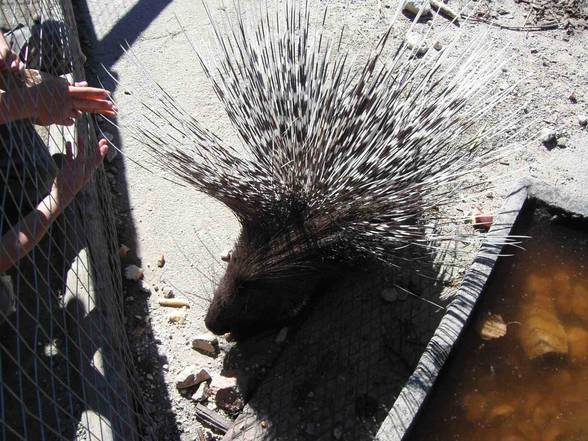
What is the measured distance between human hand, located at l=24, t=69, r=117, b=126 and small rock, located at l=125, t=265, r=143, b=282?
1.80 feet

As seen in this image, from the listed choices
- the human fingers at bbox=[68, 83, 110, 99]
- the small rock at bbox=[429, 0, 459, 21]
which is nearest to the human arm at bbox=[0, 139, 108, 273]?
the human fingers at bbox=[68, 83, 110, 99]

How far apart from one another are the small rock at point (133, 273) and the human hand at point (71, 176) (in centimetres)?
50

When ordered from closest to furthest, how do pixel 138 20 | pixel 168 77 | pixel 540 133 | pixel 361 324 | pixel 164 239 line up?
pixel 361 324
pixel 164 239
pixel 540 133
pixel 168 77
pixel 138 20

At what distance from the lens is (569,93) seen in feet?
8.04

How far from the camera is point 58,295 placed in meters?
1.79

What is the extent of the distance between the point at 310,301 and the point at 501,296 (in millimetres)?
546

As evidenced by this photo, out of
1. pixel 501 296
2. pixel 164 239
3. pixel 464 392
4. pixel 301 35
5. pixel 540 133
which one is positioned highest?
pixel 301 35

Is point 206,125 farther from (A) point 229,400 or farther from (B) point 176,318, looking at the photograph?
(A) point 229,400

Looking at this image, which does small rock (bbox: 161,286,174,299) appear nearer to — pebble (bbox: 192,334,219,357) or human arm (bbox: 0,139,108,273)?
pebble (bbox: 192,334,219,357)

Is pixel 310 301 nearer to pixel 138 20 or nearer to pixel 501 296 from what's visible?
pixel 501 296

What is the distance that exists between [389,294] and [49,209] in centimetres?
96

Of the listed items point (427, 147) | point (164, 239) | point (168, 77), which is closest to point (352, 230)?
point (427, 147)

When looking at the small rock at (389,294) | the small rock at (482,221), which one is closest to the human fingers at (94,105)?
the small rock at (389,294)

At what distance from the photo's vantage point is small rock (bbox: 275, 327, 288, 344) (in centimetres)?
186
